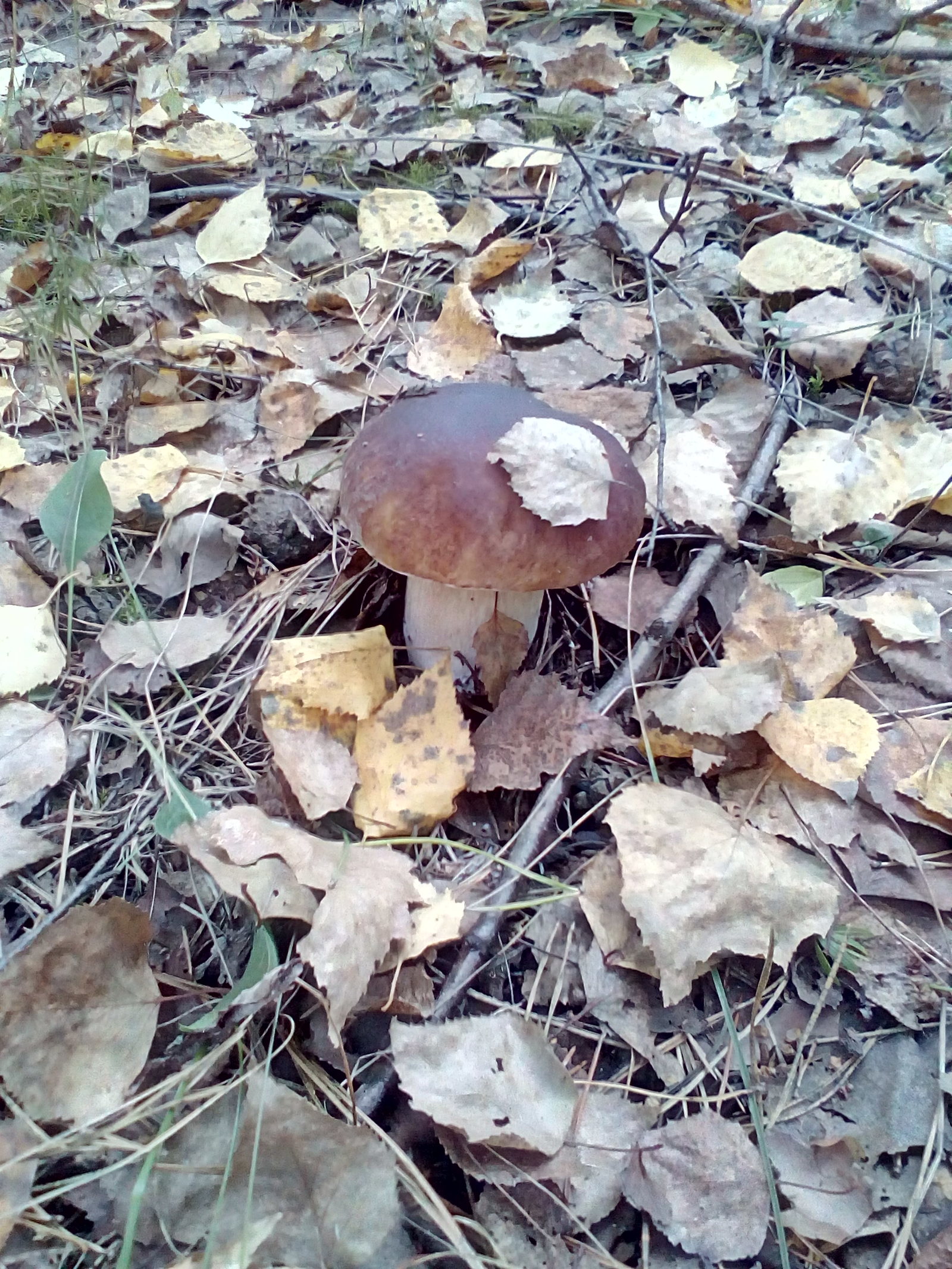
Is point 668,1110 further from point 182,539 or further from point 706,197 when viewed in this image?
point 706,197

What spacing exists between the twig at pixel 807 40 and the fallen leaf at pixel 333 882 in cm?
409

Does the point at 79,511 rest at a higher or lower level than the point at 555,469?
lower

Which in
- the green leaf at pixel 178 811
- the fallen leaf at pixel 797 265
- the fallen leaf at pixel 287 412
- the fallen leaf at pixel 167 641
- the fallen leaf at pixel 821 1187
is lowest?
the fallen leaf at pixel 821 1187

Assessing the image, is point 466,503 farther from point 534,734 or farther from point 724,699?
point 724,699

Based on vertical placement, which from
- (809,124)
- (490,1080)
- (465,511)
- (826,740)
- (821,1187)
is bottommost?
(821,1187)

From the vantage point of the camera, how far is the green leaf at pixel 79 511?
1.88 metres

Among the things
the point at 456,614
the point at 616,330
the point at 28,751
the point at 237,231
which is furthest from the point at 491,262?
the point at 28,751

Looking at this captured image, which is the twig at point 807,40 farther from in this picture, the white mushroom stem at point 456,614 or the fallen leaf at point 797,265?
the white mushroom stem at point 456,614

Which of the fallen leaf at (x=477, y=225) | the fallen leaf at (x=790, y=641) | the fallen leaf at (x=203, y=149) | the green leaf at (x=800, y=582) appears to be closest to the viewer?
the fallen leaf at (x=790, y=641)

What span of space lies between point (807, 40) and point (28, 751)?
431 centimetres

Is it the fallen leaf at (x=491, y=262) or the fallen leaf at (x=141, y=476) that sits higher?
the fallen leaf at (x=491, y=262)

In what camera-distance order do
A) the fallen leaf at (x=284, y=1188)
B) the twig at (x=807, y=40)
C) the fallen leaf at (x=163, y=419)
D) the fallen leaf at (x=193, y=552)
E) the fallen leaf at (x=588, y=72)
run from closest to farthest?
the fallen leaf at (x=284, y=1188)
the fallen leaf at (x=193, y=552)
the fallen leaf at (x=163, y=419)
the twig at (x=807, y=40)
the fallen leaf at (x=588, y=72)

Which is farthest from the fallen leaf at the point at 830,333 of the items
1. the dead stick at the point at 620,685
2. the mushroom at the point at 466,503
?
the mushroom at the point at 466,503

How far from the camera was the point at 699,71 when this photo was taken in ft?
11.8
